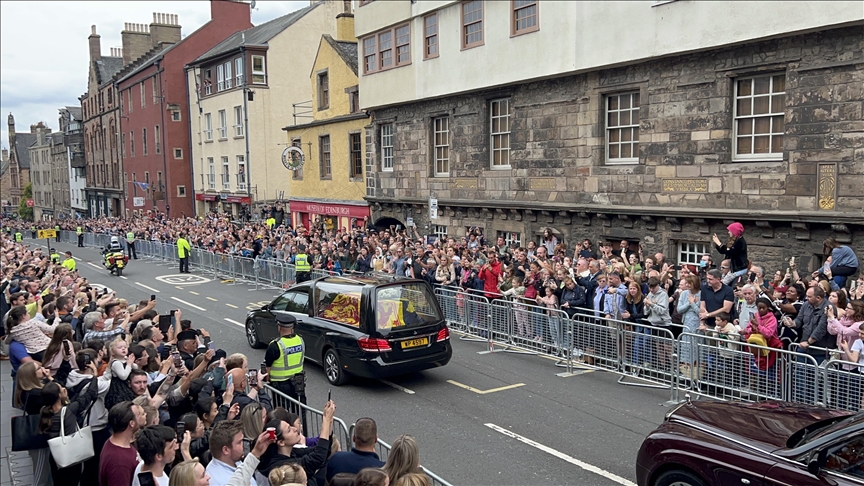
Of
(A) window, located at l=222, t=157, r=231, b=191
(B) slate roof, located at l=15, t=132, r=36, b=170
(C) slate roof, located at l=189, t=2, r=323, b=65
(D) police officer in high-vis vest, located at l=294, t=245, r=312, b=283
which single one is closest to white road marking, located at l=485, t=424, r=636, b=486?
(D) police officer in high-vis vest, located at l=294, t=245, r=312, b=283

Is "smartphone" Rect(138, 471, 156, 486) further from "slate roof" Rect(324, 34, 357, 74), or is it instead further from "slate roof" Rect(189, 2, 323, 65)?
"slate roof" Rect(189, 2, 323, 65)

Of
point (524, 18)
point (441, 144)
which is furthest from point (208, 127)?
point (524, 18)

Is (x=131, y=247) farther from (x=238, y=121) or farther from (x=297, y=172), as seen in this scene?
(x=238, y=121)

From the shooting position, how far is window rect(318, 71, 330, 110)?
32.4m

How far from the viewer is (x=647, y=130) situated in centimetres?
1692

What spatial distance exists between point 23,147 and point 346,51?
99.6 m

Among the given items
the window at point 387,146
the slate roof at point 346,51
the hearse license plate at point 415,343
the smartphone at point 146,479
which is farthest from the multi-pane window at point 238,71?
the smartphone at point 146,479

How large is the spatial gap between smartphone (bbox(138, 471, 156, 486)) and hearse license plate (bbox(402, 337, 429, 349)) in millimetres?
5968

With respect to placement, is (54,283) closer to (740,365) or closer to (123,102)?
(740,365)

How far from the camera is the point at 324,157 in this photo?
32938 millimetres

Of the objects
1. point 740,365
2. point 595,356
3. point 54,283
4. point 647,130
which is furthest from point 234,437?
point 647,130

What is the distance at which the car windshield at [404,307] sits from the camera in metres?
10.6

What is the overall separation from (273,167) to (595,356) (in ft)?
113

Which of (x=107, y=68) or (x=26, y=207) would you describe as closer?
(x=107, y=68)
